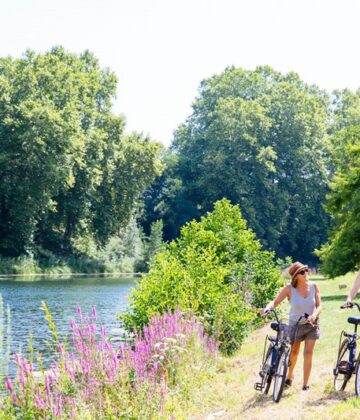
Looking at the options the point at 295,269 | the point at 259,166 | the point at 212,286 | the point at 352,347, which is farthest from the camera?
the point at 259,166

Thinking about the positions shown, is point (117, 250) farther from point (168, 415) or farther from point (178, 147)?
point (168, 415)

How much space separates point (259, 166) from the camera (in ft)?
293

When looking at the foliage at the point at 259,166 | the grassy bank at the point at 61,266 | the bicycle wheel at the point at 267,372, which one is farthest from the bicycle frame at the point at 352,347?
the foliage at the point at 259,166

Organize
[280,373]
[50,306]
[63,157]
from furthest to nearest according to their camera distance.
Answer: [63,157]
[50,306]
[280,373]

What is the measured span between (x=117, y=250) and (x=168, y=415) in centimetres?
6580

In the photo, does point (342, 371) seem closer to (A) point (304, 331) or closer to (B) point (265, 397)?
(A) point (304, 331)

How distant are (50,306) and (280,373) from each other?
74.6ft

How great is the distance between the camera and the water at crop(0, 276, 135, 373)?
77.3 feet

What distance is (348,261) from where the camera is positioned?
106ft

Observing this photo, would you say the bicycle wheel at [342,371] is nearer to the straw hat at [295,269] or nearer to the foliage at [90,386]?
the straw hat at [295,269]

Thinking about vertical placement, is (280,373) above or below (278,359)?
below

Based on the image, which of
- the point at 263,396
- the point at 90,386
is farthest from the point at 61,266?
the point at 90,386

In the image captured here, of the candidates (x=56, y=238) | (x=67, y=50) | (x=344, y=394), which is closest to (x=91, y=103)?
(x=67, y=50)

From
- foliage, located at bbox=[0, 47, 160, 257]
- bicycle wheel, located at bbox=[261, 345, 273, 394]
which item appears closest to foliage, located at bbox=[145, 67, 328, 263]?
foliage, located at bbox=[0, 47, 160, 257]
